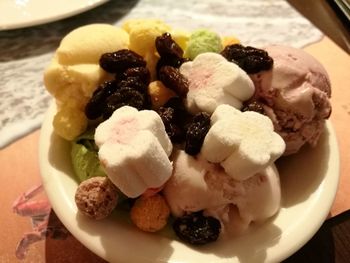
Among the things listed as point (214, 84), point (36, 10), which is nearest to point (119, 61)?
point (214, 84)

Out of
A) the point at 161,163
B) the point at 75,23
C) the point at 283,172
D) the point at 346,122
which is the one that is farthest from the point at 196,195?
the point at 75,23

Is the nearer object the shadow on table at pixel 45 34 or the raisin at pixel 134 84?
the raisin at pixel 134 84

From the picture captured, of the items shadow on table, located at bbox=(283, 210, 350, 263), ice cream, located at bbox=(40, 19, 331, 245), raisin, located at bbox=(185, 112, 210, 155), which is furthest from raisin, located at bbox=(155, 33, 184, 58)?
shadow on table, located at bbox=(283, 210, 350, 263)

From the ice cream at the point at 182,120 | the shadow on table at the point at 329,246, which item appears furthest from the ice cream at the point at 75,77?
the shadow on table at the point at 329,246

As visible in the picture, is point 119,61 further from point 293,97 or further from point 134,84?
point 293,97

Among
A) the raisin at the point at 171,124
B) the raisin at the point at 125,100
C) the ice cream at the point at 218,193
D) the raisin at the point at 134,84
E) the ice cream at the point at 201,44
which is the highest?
the ice cream at the point at 201,44

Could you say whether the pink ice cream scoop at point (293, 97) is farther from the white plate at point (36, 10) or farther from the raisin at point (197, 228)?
the white plate at point (36, 10)
